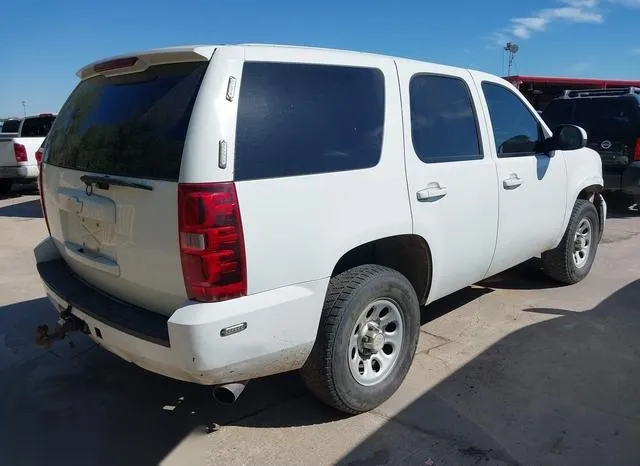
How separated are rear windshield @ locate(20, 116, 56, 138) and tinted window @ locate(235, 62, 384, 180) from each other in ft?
43.3

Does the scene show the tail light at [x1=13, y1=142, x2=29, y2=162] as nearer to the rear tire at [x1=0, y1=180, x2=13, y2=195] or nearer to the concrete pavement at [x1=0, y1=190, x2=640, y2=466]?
the rear tire at [x1=0, y1=180, x2=13, y2=195]

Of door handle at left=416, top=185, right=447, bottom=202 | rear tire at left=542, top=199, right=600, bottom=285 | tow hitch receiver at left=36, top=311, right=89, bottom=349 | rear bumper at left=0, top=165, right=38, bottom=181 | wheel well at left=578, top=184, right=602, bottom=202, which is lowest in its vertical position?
rear tire at left=542, top=199, right=600, bottom=285

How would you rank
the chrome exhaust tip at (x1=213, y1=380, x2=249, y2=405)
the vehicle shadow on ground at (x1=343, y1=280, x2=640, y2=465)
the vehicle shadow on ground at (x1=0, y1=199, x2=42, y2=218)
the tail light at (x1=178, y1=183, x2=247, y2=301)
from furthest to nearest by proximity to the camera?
the vehicle shadow on ground at (x1=0, y1=199, x2=42, y2=218) < the vehicle shadow on ground at (x1=343, y1=280, x2=640, y2=465) < the chrome exhaust tip at (x1=213, y1=380, x2=249, y2=405) < the tail light at (x1=178, y1=183, x2=247, y2=301)

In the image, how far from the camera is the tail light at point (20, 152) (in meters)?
12.1

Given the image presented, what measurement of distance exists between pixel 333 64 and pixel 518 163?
6.37ft

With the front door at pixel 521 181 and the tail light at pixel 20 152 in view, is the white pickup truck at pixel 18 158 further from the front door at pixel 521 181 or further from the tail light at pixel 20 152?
the front door at pixel 521 181

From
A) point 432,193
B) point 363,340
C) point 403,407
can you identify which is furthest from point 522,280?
point 363,340

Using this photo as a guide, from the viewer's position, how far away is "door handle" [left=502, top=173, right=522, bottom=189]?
13.2 feet

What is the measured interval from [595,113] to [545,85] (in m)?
7.34

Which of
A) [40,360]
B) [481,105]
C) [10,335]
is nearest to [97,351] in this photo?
[40,360]

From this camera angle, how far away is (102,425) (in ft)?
10.3

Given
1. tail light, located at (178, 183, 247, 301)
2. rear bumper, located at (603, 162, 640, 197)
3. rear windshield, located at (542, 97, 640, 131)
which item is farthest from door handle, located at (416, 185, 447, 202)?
rear windshield, located at (542, 97, 640, 131)

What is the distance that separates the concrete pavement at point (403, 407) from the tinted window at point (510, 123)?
140cm

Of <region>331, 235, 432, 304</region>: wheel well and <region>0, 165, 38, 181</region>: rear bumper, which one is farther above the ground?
<region>0, 165, 38, 181</region>: rear bumper
